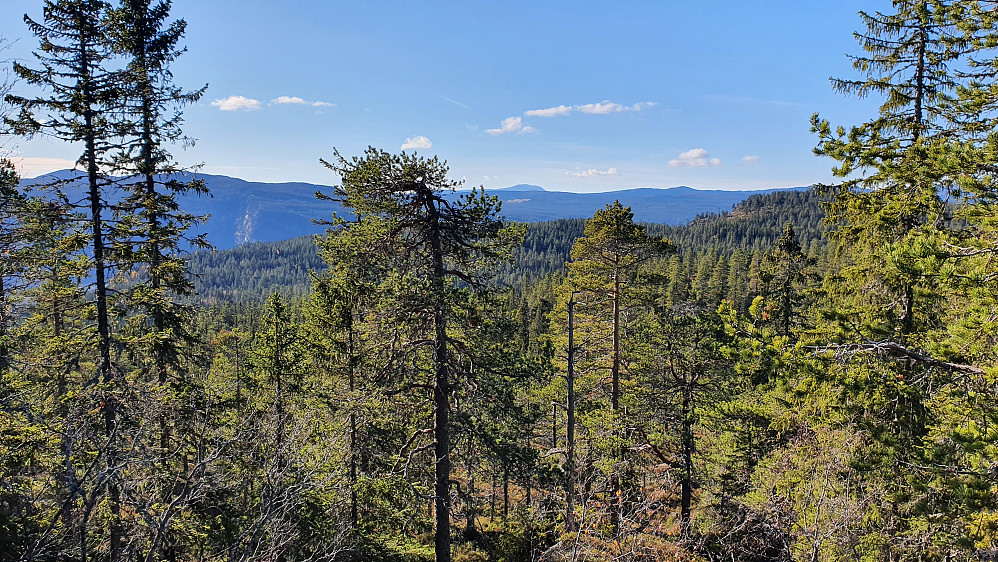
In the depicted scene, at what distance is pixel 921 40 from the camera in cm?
857

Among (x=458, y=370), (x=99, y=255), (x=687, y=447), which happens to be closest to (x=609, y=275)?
(x=687, y=447)

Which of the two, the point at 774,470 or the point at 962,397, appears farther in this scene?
the point at 774,470

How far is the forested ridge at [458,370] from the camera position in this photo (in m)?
5.33

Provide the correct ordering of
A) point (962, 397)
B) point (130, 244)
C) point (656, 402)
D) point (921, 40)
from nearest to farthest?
point (962, 397)
point (921, 40)
point (130, 244)
point (656, 402)

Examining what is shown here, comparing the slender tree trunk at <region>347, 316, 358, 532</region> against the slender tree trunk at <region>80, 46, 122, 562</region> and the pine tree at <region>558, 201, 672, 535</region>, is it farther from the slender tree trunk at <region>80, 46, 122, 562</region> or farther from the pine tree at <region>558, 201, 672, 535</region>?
the pine tree at <region>558, 201, 672, 535</region>

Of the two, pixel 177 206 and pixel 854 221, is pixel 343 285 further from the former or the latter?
pixel 854 221

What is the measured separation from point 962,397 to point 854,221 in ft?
15.7

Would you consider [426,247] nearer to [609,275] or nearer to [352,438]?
[352,438]

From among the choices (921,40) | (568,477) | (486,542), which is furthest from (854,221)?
(486,542)

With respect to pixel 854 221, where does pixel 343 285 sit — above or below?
below

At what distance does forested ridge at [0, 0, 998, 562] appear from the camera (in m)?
5.33

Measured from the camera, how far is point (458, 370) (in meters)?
9.34

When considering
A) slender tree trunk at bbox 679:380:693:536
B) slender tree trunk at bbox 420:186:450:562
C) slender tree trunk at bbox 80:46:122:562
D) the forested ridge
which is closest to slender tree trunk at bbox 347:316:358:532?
the forested ridge

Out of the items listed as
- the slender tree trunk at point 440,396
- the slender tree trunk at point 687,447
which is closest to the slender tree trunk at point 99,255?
the slender tree trunk at point 440,396
